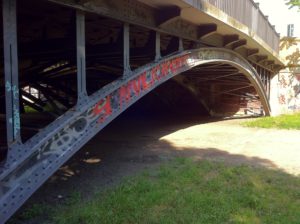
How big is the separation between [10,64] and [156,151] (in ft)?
21.2

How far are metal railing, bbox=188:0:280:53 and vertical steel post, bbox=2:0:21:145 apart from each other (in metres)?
4.20

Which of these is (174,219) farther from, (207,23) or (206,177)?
(207,23)

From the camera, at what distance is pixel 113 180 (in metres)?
6.87

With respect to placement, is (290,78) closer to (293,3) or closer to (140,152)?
(293,3)

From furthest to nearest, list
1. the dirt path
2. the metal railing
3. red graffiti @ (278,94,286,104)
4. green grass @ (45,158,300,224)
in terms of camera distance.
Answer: red graffiti @ (278,94,286,104), the metal railing, the dirt path, green grass @ (45,158,300,224)

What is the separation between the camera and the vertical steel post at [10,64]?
3951 mm

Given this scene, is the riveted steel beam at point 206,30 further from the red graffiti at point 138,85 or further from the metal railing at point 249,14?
the red graffiti at point 138,85

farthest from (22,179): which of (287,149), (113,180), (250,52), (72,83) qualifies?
(250,52)

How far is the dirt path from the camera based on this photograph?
265 inches

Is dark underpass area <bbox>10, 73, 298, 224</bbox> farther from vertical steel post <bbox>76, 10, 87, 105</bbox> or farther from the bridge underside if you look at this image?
vertical steel post <bbox>76, 10, 87, 105</bbox>

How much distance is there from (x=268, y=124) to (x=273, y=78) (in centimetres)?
656

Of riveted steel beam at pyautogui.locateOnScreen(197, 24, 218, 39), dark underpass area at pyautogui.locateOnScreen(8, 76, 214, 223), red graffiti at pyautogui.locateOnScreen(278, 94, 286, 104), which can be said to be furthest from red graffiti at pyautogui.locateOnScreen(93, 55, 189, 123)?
red graffiti at pyautogui.locateOnScreen(278, 94, 286, 104)

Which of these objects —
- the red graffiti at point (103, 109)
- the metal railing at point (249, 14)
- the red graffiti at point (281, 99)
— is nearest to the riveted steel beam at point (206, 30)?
the metal railing at point (249, 14)

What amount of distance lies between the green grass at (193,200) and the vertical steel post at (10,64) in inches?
66.5
